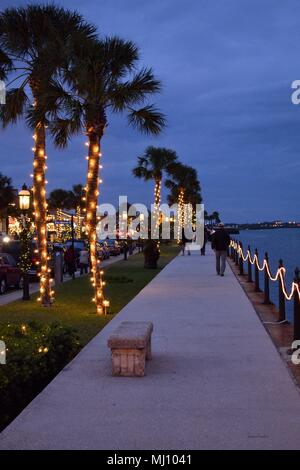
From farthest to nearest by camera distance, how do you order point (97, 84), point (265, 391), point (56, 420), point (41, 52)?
point (41, 52), point (97, 84), point (265, 391), point (56, 420)

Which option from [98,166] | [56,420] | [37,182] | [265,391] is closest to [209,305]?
[98,166]

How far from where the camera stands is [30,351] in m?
8.39

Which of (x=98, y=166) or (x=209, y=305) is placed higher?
(x=98, y=166)

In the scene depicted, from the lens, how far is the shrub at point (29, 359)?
7.60 metres

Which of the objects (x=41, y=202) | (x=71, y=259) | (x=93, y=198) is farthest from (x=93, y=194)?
(x=71, y=259)

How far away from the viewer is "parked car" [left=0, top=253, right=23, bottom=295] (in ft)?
77.2

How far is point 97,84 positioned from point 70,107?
78 cm

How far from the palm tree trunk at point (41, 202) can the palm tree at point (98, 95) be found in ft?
3.87

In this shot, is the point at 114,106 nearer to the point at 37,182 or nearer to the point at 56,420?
the point at 37,182

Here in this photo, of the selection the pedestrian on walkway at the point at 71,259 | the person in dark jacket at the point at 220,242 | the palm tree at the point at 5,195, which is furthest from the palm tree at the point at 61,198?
the person in dark jacket at the point at 220,242

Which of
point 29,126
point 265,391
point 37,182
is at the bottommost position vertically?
point 265,391

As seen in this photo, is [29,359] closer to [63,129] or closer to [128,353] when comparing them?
[128,353]

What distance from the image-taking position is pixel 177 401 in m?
7.51

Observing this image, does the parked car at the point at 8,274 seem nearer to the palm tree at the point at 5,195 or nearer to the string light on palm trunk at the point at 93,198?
the string light on palm trunk at the point at 93,198
